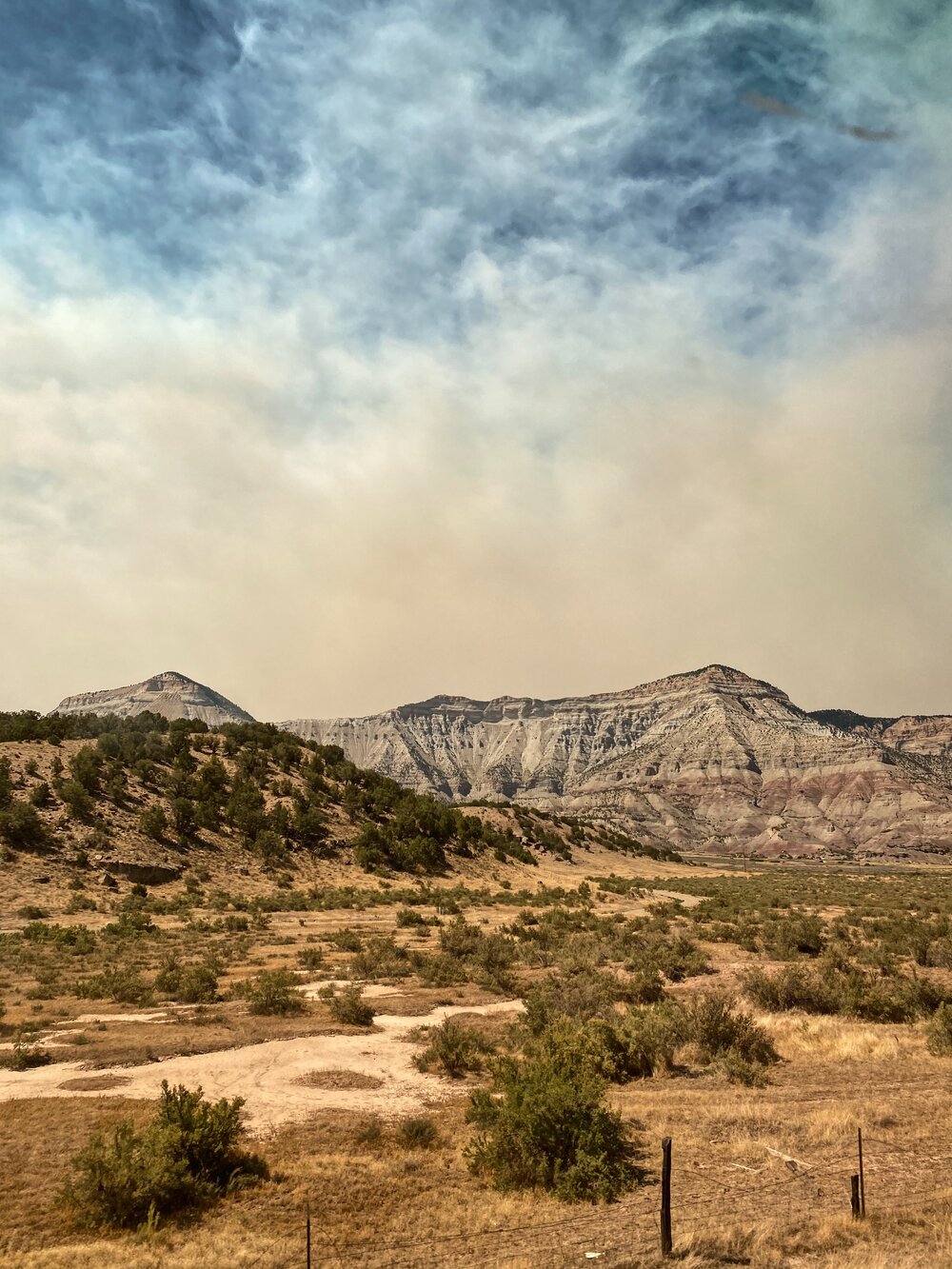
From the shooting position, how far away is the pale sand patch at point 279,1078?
1444 centimetres

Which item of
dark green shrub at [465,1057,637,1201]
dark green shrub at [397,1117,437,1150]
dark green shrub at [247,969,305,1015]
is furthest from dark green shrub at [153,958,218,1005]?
dark green shrub at [465,1057,637,1201]

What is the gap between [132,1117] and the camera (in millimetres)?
13109

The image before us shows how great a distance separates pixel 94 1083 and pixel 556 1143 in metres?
9.94

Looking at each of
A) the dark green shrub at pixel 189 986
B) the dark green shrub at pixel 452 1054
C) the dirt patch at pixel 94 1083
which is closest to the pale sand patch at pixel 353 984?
the dark green shrub at pixel 189 986

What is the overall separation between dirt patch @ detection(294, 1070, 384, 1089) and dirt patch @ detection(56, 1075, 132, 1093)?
143 inches

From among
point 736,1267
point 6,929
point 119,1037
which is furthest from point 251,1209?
point 6,929

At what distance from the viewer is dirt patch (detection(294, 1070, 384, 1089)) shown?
51.4 ft

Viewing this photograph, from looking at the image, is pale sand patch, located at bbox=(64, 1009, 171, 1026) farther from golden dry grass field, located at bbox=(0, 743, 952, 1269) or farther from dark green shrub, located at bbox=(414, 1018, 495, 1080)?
dark green shrub, located at bbox=(414, 1018, 495, 1080)

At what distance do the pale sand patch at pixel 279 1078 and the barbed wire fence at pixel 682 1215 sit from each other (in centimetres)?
479

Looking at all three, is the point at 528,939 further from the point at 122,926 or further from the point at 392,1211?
the point at 392,1211

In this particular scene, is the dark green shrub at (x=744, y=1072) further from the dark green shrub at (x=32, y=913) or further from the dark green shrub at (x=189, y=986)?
the dark green shrub at (x=32, y=913)

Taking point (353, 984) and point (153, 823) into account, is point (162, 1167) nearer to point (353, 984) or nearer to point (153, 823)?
point (353, 984)

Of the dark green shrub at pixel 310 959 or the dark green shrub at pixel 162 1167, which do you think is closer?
the dark green shrub at pixel 162 1167

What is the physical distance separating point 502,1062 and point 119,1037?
1094cm
